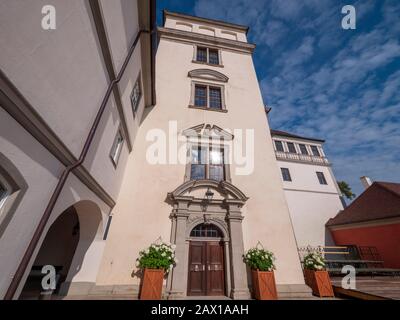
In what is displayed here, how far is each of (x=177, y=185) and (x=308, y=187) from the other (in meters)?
14.5

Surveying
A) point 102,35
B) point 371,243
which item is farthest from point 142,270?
point 371,243

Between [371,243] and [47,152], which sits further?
[371,243]

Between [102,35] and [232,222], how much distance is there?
7.43 meters

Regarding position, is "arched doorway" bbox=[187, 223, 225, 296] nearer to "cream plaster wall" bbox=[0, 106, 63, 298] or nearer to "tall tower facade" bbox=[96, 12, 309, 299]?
"tall tower facade" bbox=[96, 12, 309, 299]

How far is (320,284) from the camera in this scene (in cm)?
652

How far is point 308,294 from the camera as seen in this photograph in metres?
6.50

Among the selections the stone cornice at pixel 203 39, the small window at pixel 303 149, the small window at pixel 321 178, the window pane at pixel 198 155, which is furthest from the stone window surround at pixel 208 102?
the small window at pixel 321 178

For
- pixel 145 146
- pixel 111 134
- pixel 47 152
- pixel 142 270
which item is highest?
pixel 145 146

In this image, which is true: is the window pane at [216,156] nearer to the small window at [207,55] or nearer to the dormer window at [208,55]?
the dormer window at [208,55]

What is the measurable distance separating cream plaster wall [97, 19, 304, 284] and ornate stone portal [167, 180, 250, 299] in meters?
0.46

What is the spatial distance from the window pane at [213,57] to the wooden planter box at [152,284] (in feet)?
44.2

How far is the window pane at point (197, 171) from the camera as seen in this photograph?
8.42 metres

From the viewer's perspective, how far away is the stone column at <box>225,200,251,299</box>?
6254 mm

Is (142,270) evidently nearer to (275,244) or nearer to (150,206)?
(150,206)
